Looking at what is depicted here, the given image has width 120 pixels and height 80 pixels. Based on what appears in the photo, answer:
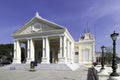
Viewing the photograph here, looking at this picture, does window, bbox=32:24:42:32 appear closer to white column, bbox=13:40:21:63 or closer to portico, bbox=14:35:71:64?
portico, bbox=14:35:71:64

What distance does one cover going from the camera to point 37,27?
1265 inches

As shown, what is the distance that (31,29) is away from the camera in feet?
107

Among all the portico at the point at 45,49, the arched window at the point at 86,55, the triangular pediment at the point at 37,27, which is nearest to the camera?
the portico at the point at 45,49

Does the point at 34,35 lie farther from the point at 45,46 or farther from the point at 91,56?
the point at 91,56

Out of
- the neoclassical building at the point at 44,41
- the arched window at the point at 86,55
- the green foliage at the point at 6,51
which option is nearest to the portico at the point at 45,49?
the neoclassical building at the point at 44,41

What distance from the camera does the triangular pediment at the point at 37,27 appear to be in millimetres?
30591

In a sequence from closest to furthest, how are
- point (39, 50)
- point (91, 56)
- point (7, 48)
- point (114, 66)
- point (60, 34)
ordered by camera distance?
point (114, 66) < point (60, 34) < point (39, 50) < point (91, 56) < point (7, 48)

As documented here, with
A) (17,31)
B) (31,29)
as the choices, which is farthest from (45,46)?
(17,31)

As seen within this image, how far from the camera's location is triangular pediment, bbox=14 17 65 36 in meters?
30.6

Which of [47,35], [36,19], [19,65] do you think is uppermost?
[36,19]

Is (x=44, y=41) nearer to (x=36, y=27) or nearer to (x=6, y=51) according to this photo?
(x=36, y=27)

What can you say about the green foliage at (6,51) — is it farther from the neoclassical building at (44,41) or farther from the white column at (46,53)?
the white column at (46,53)

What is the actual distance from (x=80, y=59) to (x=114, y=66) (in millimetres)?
31850

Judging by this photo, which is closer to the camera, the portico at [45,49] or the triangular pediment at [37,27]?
the portico at [45,49]
